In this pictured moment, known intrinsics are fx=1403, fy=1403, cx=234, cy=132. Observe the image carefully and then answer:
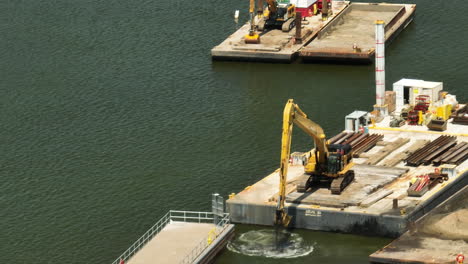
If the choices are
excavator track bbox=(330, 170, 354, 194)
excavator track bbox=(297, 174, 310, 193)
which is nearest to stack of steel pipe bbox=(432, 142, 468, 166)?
excavator track bbox=(330, 170, 354, 194)

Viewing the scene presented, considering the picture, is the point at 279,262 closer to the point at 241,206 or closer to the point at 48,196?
the point at 241,206

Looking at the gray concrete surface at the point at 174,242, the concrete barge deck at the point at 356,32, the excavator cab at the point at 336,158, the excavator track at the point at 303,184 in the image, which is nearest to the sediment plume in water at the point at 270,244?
the gray concrete surface at the point at 174,242

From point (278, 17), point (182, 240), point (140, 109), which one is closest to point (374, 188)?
point (182, 240)

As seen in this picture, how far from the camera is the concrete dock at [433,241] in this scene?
99125 mm

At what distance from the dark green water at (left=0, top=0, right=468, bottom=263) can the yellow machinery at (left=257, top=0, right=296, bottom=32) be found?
Result: 16.8 feet

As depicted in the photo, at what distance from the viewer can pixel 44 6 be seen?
177250 mm

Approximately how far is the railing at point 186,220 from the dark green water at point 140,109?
1243 mm

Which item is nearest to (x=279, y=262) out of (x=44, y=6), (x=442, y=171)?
(x=442, y=171)

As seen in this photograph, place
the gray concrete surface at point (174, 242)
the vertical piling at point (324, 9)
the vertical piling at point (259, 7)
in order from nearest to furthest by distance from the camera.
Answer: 1. the gray concrete surface at point (174, 242)
2. the vertical piling at point (324, 9)
3. the vertical piling at point (259, 7)

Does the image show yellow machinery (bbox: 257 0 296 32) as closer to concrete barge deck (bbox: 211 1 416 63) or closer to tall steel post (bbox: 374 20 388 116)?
concrete barge deck (bbox: 211 1 416 63)

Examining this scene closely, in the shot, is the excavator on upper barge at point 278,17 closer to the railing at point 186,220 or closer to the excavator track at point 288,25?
the excavator track at point 288,25

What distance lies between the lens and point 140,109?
137625 millimetres

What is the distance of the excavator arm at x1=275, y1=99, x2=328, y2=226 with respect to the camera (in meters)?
103

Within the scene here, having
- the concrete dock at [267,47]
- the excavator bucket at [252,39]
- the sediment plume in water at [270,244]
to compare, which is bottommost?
the sediment plume in water at [270,244]
